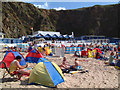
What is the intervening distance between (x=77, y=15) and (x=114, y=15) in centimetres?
1913

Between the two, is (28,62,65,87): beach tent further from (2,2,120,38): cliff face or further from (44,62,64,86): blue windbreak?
(2,2,120,38): cliff face

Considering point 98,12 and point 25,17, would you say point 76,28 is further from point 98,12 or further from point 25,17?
point 25,17

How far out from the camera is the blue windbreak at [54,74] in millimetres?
5016

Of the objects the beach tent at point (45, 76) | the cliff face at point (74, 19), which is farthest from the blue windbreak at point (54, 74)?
the cliff face at point (74, 19)

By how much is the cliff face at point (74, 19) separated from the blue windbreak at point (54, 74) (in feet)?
192

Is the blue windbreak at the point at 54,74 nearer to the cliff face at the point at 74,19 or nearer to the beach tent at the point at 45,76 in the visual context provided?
the beach tent at the point at 45,76

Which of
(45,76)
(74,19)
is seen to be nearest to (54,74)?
(45,76)

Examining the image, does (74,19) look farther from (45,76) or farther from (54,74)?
(45,76)

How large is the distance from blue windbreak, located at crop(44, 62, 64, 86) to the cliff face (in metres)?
58.6

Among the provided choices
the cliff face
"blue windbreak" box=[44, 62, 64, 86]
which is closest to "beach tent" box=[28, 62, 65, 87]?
"blue windbreak" box=[44, 62, 64, 86]

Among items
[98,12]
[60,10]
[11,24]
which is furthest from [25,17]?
[98,12]

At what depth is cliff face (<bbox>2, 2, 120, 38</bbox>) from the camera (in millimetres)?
65250

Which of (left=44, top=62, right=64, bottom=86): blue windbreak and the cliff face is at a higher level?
the cliff face

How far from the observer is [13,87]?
4504 mm
